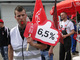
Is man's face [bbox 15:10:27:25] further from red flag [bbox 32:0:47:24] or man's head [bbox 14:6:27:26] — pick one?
red flag [bbox 32:0:47:24]

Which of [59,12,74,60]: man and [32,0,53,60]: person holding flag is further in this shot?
[59,12,74,60]: man

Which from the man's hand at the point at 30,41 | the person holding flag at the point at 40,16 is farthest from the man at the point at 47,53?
the man's hand at the point at 30,41

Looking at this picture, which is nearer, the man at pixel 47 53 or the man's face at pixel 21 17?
the man's face at pixel 21 17

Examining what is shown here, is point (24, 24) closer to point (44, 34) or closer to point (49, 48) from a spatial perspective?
point (44, 34)

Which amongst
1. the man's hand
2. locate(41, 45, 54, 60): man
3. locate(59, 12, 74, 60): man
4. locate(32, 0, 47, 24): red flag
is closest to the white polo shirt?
locate(59, 12, 74, 60): man

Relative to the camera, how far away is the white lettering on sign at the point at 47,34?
252 cm

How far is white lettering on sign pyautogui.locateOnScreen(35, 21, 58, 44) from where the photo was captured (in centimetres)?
252

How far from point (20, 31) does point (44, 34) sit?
1.30 feet

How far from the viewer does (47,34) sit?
102 inches

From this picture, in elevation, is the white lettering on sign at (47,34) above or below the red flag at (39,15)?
below

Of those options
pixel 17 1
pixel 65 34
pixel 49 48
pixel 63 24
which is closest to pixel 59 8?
pixel 63 24

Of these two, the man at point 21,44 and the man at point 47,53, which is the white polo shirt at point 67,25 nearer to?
the man at point 47,53

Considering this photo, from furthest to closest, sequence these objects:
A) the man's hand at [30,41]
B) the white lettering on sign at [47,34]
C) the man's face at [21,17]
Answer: the white lettering on sign at [47,34], the man's face at [21,17], the man's hand at [30,41]

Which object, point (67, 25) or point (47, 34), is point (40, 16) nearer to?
point (47, 34)
